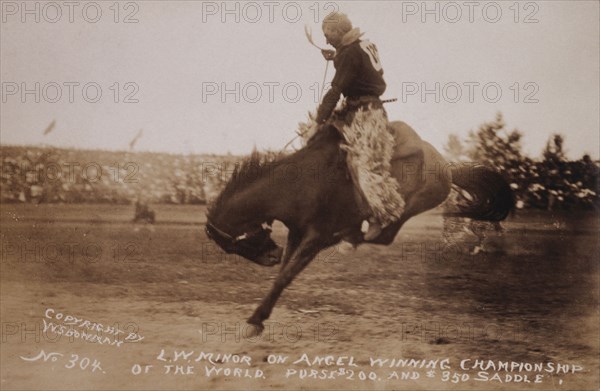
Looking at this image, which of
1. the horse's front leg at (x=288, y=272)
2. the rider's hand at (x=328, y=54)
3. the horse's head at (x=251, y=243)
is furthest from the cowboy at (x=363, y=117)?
the horse's head at (x=251, y=243)

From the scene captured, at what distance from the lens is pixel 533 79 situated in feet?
12.6

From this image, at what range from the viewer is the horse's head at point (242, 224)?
3.49 metres

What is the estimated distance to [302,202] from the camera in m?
3.50

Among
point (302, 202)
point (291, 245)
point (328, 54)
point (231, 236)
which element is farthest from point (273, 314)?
point (328, 54)

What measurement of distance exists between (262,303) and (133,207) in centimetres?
112

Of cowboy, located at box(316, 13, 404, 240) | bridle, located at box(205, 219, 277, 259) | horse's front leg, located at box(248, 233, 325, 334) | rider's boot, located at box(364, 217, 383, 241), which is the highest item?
cowboy, located at box(316, 13, 404, 240)

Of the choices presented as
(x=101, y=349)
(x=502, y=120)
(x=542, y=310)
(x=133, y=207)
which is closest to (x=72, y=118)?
(x=133, y=207)

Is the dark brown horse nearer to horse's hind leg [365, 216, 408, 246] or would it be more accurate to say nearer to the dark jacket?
horse's hind leg [365, 216, 408, 246]

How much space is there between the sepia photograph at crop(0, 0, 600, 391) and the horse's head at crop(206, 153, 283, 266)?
1 centimetres

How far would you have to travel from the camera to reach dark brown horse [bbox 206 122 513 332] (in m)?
3.49

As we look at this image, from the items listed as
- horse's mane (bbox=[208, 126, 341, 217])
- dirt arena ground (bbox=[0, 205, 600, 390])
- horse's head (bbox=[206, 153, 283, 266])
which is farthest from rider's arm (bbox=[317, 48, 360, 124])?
dirt arena ground (bbox=[0, 205, 600, 390])

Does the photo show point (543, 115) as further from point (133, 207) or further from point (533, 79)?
point (133, 207)

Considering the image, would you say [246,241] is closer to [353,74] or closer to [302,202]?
[302,202]

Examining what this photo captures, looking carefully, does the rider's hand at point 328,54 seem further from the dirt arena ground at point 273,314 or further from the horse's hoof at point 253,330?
the horse's hoof at point 253,330
